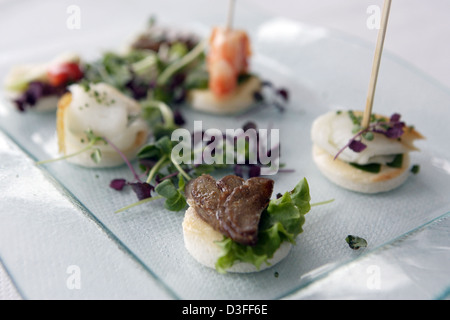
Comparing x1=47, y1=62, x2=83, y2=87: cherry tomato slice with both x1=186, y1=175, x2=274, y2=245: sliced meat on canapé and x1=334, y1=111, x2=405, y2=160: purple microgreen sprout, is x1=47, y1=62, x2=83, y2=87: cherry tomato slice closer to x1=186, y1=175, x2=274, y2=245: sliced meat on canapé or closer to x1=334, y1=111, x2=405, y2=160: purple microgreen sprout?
x1=186, y1=175, x2=274, y2=245: sliced meat on canapé

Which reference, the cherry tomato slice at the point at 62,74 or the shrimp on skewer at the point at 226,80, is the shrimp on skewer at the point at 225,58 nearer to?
the shrimp on skewer at the point at 226,80

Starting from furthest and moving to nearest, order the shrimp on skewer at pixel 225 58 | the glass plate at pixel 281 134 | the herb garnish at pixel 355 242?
1. the shrimp on skewer at pixel 225 58
2. the herb garnish at pixel 355 242
3. the glass plate at pixel 281 134

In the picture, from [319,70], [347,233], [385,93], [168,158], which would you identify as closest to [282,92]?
[319,70]

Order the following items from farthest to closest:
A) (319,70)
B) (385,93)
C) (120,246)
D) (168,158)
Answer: (319,70), (385,93), (168,158), (120,246)

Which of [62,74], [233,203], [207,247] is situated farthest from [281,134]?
[62,74]

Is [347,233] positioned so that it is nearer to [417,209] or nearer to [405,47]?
[417,209]

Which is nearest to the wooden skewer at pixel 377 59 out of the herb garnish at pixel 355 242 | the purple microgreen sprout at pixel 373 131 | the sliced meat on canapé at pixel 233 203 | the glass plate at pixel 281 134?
the purple microgreen sprout at pixel 373 131
